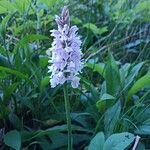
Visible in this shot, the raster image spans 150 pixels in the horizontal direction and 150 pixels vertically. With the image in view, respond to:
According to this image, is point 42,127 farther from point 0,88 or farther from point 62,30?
point 62,30

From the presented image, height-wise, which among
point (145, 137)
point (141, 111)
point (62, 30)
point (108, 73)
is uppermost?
point (62, 30)

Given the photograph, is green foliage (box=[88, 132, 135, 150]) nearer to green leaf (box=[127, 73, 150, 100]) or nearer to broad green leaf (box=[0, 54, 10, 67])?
green leaf (box=[127, 73, 150, 100])

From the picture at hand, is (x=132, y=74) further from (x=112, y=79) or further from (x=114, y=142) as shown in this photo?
(x=114, y=142)

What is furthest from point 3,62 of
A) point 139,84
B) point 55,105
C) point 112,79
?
point 139,84

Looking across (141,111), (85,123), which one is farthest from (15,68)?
(141,111)

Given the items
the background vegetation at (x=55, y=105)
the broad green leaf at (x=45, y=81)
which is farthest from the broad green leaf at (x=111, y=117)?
the broad green leaf at (x=45, y=81)

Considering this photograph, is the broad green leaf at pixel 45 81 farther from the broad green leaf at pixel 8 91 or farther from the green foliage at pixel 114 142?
the green foliage at pixel 114 142
